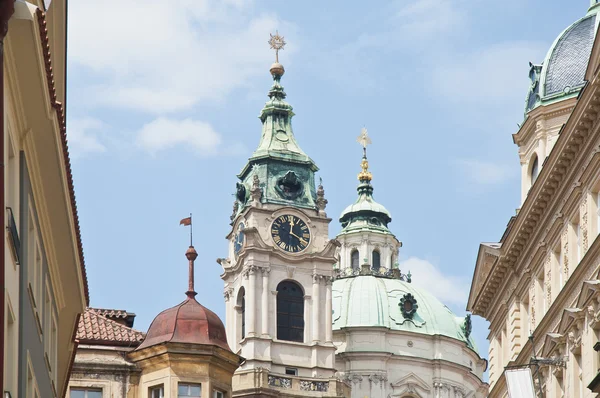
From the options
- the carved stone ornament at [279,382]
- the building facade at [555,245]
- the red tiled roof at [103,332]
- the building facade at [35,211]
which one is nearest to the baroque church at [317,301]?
the carved stone ornament at [279,382]

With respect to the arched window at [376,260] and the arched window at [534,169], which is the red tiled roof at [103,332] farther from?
the arched window at [376,260]

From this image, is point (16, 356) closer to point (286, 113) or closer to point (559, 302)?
point (559, 302)

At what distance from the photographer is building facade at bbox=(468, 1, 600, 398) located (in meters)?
39.5

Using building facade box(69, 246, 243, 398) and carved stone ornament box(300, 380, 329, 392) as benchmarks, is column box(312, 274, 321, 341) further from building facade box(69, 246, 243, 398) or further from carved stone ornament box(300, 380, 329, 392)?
building facade box(69, 246, 243, 398)

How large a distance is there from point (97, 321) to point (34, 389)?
27.8 metres

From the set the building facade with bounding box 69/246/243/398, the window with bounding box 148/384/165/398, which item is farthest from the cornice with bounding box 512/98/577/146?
the window with bounding box 148/384/165/398

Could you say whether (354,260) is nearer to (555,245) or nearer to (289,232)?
(289,232)

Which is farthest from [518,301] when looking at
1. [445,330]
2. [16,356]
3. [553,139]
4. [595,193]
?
[445,330]

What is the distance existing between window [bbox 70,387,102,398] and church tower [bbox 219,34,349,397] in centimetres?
5724

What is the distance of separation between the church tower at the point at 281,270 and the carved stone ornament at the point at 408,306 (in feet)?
58.6

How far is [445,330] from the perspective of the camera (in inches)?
5281

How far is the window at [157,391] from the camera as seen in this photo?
180ft

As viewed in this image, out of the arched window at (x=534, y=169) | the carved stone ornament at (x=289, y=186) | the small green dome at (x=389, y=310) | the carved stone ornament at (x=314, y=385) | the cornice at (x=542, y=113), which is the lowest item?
the arched window at (x=534, y=169)

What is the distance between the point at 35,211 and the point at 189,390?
28.9 meters
